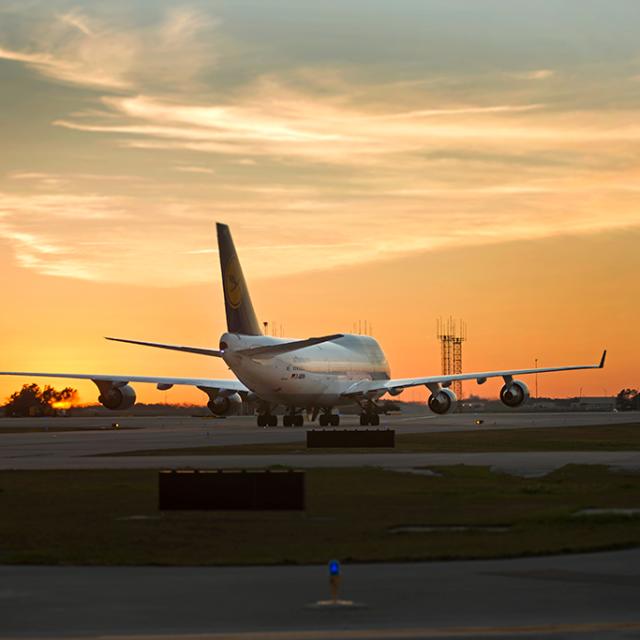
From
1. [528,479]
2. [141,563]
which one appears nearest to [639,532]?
[141,563]

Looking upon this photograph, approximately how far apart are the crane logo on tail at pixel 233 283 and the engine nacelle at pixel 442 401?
49.5 ft

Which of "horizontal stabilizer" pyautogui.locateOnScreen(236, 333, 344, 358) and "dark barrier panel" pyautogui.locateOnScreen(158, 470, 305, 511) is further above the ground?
"horizontal stabilizer" pyautogui.locateOnScreen(236, 333, 344, 358)

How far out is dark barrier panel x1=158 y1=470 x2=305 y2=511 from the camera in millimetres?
23203

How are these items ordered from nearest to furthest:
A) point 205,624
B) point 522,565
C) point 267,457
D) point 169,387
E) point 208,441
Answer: point 205,624
point 522,565
point 267,457
point 208,441
point 169,387

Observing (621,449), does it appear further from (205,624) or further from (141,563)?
(205,624)

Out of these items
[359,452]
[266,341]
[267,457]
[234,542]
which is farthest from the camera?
[266,341]

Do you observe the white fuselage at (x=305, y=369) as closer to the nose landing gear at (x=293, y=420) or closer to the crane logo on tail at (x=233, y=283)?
the nose landing gear at (x=293, y=420)

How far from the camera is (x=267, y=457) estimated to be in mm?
45312

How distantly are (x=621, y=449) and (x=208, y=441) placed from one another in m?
19.3

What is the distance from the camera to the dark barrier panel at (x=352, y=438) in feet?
182

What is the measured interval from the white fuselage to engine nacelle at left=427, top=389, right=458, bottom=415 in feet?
26.9

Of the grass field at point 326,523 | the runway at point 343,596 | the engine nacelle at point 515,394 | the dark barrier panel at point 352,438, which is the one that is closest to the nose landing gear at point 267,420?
the engine nacelle at point 515,394

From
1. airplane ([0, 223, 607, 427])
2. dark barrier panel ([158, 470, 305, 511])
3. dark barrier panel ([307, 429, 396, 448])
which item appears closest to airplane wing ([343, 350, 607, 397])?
airplane ([0, 223, 607, 427])

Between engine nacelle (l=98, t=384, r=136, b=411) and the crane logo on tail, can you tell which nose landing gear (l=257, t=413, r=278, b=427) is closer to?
engine nacelle (l=98, t=384, r=136, b=411)
